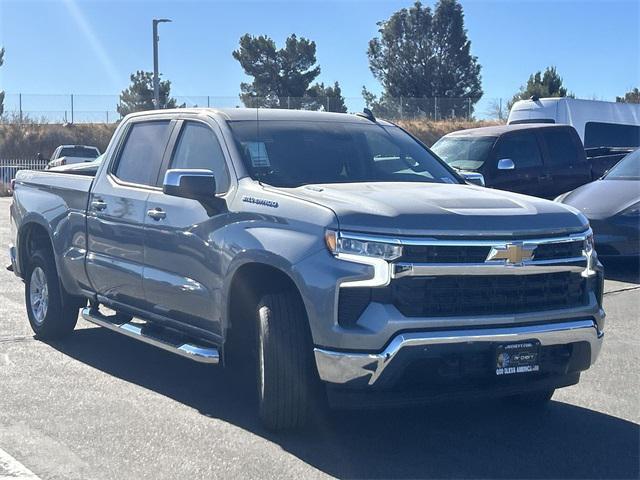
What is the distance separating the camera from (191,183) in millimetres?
5629

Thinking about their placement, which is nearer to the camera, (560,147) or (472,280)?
(472,280)

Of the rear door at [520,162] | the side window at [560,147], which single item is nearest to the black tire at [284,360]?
the rear door at [520,162]

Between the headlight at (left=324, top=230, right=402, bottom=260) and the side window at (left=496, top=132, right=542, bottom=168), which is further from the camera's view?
the side window at (left=496, top=132, right=542, bottom=168)

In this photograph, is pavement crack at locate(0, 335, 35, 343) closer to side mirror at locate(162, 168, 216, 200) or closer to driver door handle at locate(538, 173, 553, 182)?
side mirror at locate(162, 168, 216, 200)

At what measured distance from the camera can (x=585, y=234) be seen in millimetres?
5316

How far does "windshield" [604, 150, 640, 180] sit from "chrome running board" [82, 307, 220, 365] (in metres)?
7.40

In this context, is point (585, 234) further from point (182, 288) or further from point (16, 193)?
point (16, 193)

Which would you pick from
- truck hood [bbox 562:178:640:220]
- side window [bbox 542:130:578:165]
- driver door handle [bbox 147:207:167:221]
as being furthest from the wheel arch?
side window [bbox 542:130:578:165]

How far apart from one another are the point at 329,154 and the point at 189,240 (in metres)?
1.10

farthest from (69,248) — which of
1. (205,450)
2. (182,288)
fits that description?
(205,450)

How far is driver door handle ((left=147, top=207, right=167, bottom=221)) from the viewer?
6160 mm

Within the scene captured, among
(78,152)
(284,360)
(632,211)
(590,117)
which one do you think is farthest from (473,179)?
(78,152)

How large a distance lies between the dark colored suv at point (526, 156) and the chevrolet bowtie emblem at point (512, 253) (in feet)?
29.0

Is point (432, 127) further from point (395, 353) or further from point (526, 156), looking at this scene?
point (395, 353)
